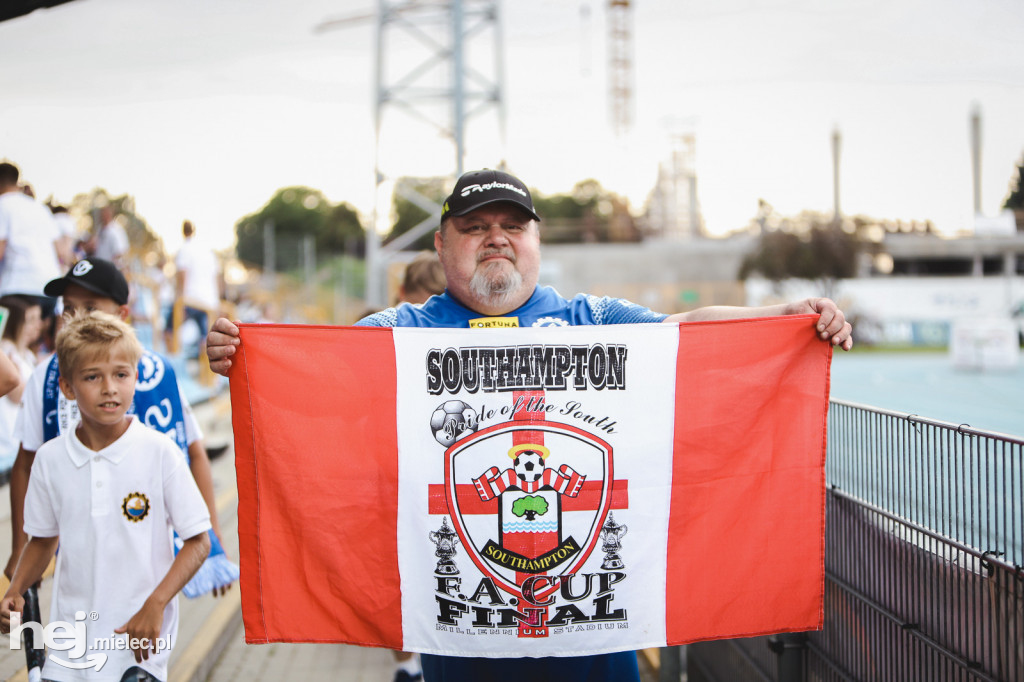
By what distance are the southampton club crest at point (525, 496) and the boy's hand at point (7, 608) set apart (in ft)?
5.01

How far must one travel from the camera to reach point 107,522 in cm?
276

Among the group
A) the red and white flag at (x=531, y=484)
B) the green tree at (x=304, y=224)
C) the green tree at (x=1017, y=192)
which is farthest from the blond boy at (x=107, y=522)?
the green tree at (x=304, y=224)

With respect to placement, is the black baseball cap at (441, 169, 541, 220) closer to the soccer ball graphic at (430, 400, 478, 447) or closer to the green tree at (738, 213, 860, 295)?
the soccer ball graphic at (430, 400, 478, 447)

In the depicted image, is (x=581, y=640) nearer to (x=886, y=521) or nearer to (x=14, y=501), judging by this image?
(x=886, y=521)

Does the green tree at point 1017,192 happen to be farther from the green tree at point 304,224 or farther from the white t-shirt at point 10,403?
the green tree at point 304,224

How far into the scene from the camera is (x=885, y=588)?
113 inches

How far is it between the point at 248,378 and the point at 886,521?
2.30 metres

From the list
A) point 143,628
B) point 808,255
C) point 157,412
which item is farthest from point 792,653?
point 808,255

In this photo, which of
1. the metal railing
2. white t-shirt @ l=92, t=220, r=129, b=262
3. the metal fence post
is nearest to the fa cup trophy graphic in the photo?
the metal railing

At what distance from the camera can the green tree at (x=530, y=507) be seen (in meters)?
2.66

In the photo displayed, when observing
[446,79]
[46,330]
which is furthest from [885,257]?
[46,330]

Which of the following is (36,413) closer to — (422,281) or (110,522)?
(110,522)

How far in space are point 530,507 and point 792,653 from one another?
5.25 ft

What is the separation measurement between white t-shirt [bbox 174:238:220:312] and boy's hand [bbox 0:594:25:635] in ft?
28.1
